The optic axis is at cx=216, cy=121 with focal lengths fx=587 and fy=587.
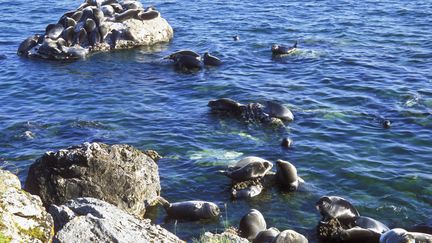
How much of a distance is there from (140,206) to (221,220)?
6.62 feet

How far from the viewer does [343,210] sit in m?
13.1

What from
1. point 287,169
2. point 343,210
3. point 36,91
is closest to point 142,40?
point 36,91

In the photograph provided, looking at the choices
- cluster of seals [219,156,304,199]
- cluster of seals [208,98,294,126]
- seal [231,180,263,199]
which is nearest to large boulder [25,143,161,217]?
seal [231,180,263,199]

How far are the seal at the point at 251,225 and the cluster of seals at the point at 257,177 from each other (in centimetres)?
168

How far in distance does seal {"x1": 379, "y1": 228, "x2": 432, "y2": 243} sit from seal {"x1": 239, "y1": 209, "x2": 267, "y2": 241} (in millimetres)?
2521

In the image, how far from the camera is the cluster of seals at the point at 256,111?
19.2 metres

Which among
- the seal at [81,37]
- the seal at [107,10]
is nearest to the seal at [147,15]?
the seal at [107,10]

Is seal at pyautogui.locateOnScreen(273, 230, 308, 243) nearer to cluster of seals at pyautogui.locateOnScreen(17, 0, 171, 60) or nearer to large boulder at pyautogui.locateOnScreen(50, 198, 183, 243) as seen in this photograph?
large boulder at pyautogui.locateOnScreen(50, 198, 183, 243)

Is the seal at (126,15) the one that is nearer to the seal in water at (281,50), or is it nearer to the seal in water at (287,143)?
the seal in water at (281,50)

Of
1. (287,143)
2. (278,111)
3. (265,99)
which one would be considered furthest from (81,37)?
(287,143)

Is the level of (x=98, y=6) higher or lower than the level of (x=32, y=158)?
higher

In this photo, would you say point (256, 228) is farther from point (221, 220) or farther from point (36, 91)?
point (36, 91)

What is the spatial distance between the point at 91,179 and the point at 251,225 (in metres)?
3.96

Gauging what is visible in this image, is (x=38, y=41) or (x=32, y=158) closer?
(x=32, y=158)
